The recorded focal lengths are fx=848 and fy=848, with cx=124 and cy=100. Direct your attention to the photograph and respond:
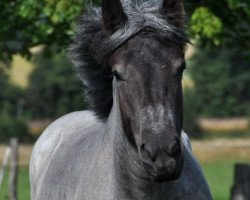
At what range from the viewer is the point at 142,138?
4430 mm

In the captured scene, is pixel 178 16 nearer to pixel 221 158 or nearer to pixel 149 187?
pixel 149 187

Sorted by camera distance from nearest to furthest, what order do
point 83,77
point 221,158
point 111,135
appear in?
point 111,135 < point 83,77 < point 221,158

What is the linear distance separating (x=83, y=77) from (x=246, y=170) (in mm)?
7486

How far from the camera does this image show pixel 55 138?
7203 mm

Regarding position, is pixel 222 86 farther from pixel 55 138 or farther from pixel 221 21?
pixel 55 138

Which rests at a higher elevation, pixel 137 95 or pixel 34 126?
pixel 137 95

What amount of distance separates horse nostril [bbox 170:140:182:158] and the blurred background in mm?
2147


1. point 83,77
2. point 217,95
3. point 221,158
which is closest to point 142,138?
point 83,77

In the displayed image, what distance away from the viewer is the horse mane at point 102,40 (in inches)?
186

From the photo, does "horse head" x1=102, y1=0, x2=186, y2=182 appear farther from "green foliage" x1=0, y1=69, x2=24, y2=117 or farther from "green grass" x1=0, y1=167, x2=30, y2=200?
"green foliage" x1=0, y1=69, x2=24, y2=117

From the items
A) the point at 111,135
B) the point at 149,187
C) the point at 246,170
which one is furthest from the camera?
the point at 246,170

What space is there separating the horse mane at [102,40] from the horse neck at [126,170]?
0.95 feet

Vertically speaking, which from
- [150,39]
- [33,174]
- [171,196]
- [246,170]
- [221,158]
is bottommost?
[221,158]

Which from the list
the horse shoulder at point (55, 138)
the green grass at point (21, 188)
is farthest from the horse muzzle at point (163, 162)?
the green grass at point (21, 188)
